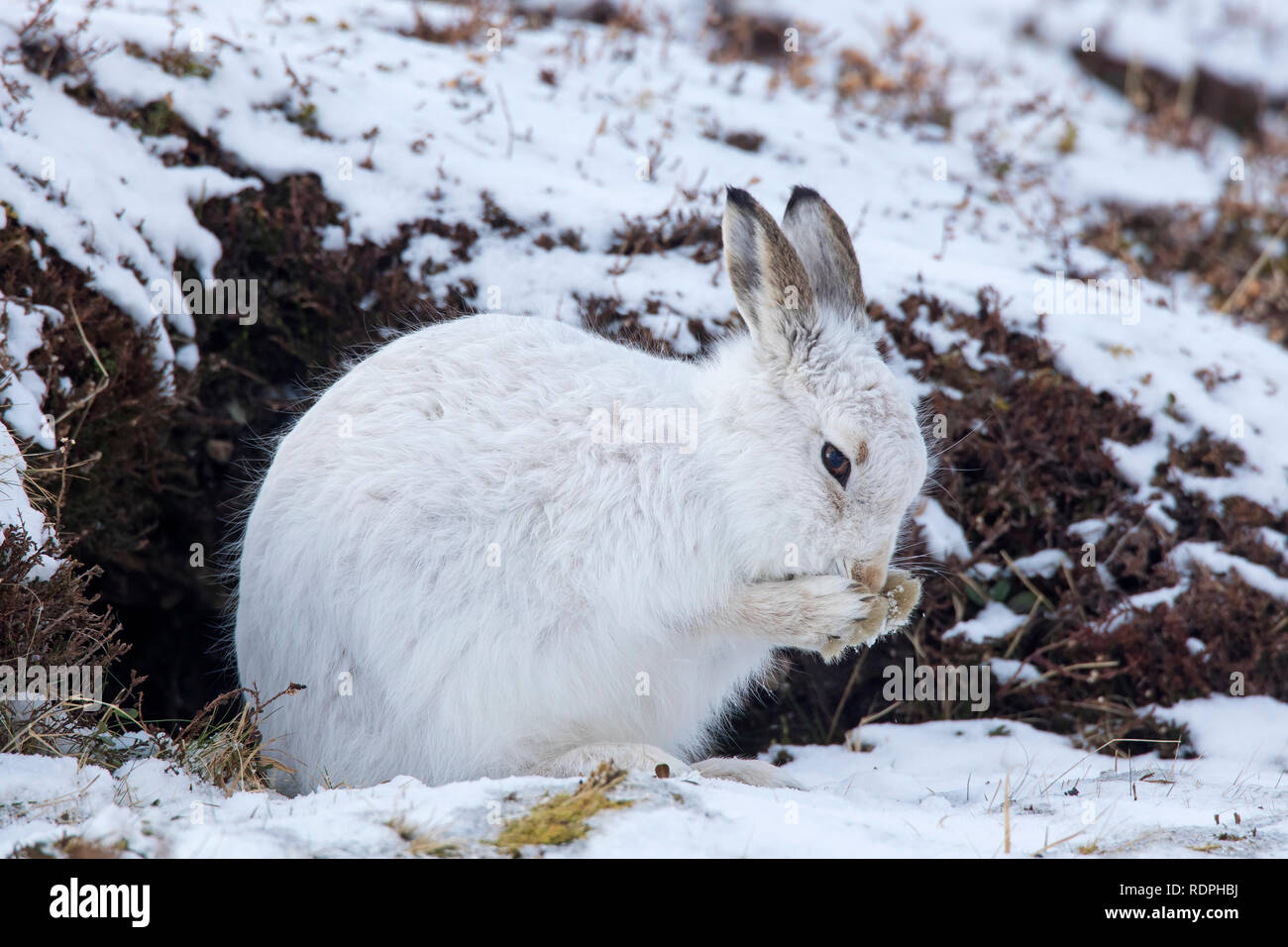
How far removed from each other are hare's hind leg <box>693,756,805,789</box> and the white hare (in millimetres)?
294

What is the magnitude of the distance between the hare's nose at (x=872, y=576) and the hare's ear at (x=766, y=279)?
95 centimetres

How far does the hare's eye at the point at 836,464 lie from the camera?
4562mm

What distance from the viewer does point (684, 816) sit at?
12.1 feet

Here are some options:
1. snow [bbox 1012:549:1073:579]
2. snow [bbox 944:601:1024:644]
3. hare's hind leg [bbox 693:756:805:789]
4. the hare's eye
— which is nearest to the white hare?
the hare's eye

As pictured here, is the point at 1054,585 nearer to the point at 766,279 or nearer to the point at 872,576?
the point at 872,576

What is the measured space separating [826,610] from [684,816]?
1.07 metres

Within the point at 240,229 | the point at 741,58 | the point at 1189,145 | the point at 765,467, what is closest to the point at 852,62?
the point at 741,58

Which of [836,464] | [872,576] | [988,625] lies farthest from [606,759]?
[988,625]

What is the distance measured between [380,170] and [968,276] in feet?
11.9

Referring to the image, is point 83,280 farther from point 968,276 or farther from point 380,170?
point 968,276

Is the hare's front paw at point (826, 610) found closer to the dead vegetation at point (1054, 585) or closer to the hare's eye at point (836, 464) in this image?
the hare's eye at point (836, 464)

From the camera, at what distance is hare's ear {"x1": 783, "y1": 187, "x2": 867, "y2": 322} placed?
4996mm

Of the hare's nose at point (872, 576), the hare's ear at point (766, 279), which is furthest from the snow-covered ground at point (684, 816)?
the hare's ear at point (766, 279)

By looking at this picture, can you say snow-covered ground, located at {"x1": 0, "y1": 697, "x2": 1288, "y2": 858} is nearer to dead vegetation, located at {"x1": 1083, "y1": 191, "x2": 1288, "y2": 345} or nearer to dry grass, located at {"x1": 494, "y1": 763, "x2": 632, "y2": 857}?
dry grass, located at {"x1": 494, "y1": 763, "x2": 632, "y2": 857}
